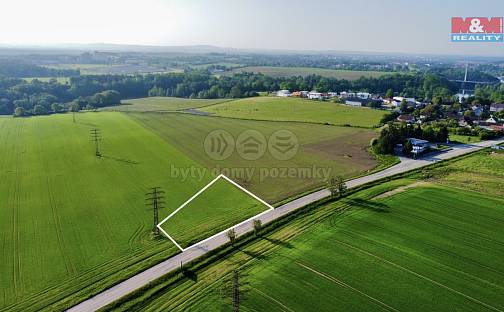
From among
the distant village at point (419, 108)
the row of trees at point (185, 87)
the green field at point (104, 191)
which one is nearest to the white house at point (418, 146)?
the green field at point (104, 191)

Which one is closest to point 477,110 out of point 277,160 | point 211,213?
point 277,160

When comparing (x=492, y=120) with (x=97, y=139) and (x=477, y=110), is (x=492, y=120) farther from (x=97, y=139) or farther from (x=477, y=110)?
(x=97, y=139)

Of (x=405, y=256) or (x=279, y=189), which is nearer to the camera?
(x=405, y=256)

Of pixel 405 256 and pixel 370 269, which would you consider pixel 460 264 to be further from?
pixel 370 269

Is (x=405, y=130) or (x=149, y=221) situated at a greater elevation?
(x=405, y=130)

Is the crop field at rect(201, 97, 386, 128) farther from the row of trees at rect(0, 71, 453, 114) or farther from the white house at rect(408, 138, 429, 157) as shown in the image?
the row of trees at rect(0, 71, 453, 114)

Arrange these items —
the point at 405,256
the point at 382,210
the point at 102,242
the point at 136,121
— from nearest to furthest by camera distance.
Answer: the point at 405,256
the point at 102,242
the point at 382,210
the point at 136,121

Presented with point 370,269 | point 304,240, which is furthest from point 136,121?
point 370,269
